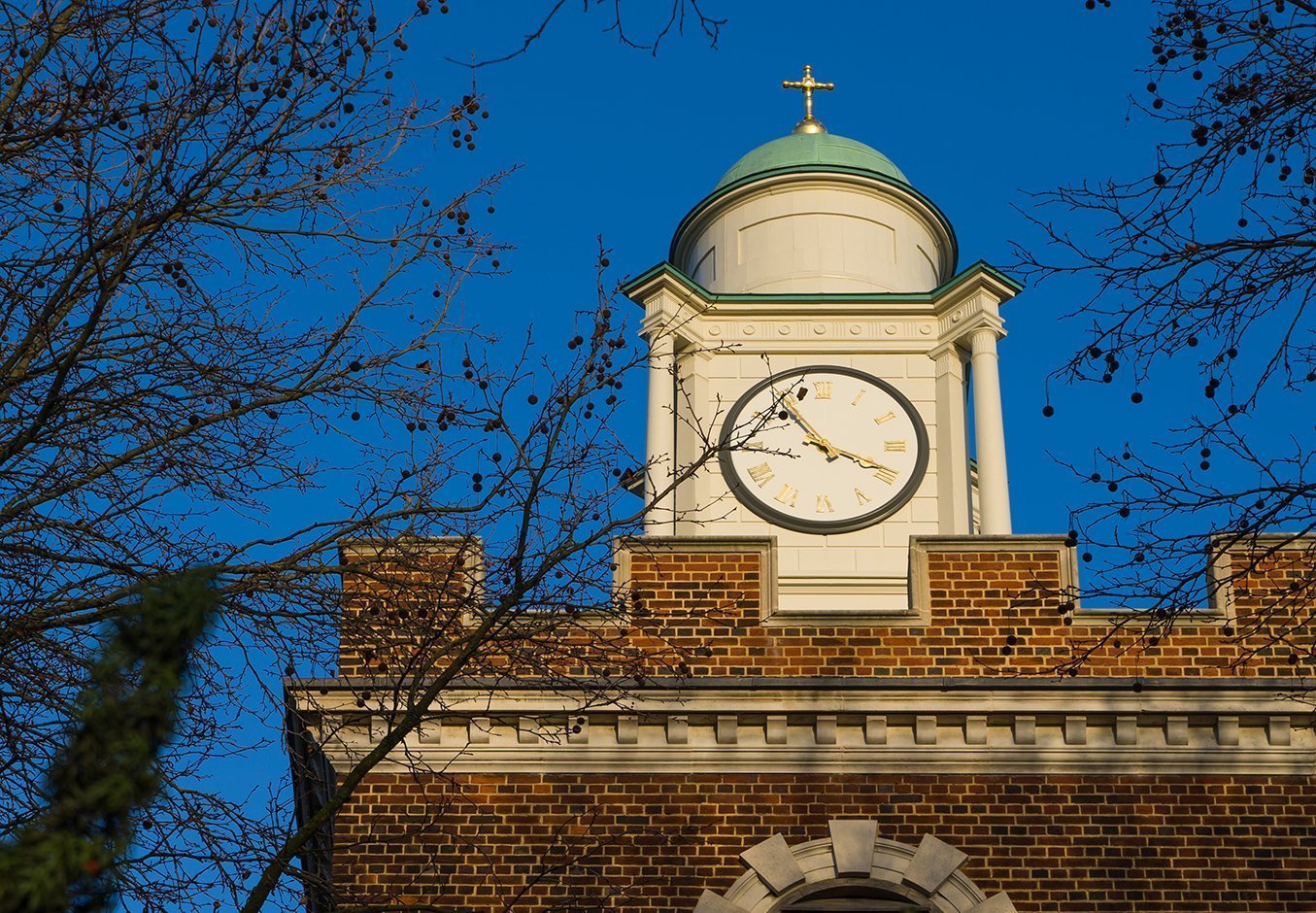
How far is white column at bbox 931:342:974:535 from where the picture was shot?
21.6 m

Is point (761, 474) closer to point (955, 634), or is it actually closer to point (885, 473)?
point (885, 473)

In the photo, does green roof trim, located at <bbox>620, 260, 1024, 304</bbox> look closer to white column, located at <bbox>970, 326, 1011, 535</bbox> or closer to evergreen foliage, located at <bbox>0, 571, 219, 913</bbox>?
white column, located at <bbox>970, 326, 1011, 535</bbox>

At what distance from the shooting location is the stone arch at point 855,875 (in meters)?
14.7

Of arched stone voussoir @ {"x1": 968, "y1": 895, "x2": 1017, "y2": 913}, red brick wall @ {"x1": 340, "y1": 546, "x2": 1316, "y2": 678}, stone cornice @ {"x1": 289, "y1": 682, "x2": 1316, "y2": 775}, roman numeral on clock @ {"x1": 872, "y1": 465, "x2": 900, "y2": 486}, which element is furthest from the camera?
roman numeral on clock @ {"x1": 872, "y1": 465, "x2": 900, "y2": 486}

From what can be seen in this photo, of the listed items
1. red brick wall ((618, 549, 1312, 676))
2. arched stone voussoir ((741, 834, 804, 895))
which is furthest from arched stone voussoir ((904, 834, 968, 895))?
red brick wall ((618, 549, 1312, 676))

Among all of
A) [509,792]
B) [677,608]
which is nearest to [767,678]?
[677,608]

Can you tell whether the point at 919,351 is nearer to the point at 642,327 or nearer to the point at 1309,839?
the point at 642,327

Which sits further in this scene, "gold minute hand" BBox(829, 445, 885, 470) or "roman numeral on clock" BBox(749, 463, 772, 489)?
"gold minute hand" BBox(829, 445, 885, 470)

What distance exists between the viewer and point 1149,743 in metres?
15.3

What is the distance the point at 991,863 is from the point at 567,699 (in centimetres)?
319

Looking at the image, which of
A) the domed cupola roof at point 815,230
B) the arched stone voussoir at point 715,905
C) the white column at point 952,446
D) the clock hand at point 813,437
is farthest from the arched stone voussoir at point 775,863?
the domed cupola roof at point 815,230

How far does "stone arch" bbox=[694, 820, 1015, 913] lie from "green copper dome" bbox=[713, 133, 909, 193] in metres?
12.0

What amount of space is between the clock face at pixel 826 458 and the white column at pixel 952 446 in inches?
13.9

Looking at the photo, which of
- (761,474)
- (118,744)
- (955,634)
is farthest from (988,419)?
(118,744)
